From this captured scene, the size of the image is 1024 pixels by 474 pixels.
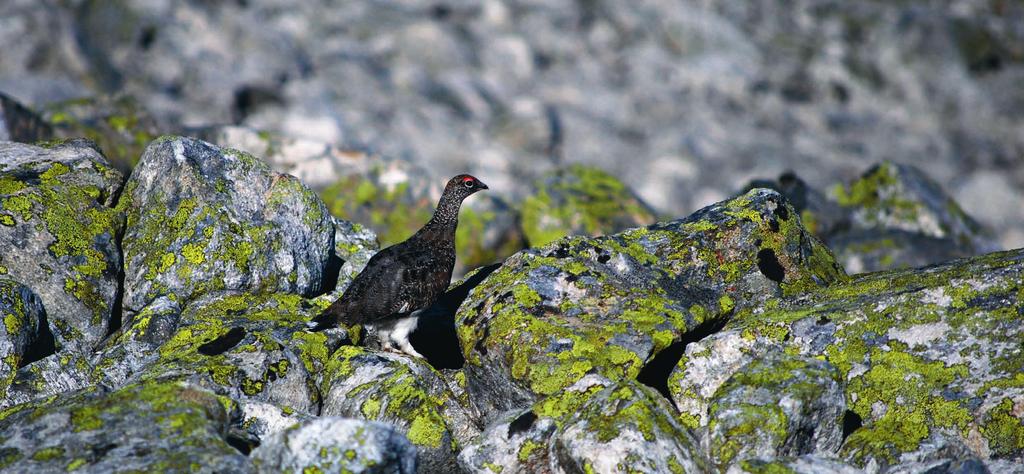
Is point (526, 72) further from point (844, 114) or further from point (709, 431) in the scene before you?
point (709, 431)

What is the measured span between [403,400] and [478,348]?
3.17ft

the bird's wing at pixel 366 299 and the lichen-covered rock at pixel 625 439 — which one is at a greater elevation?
the bird's wing at pixel 366 299

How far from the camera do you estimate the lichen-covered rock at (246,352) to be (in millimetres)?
9820

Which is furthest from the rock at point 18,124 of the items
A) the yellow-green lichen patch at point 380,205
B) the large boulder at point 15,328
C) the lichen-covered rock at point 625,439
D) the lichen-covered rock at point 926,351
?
the lichen-covered rock at point 926,351

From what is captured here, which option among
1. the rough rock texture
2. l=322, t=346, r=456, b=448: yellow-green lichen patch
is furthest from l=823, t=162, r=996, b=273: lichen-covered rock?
l=322, t=346, r=456, b=448: yellow-green lichen patch

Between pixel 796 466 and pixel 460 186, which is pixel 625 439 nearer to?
pixel 796 466

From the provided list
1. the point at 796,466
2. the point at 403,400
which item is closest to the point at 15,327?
the point at 403,400

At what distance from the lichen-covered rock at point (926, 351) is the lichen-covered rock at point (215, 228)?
5224mm

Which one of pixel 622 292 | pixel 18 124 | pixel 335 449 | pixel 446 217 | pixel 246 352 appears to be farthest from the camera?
pixel 18 124

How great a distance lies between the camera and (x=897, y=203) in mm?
22312

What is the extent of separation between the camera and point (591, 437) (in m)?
8.24

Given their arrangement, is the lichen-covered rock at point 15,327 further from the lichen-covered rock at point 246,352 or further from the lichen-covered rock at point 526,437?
the lichen-covered rock at point 526,437

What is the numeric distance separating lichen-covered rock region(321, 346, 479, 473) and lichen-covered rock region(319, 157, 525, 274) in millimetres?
9387

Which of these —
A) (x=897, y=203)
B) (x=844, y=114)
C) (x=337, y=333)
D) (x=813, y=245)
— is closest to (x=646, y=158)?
(x=844, y=114)
